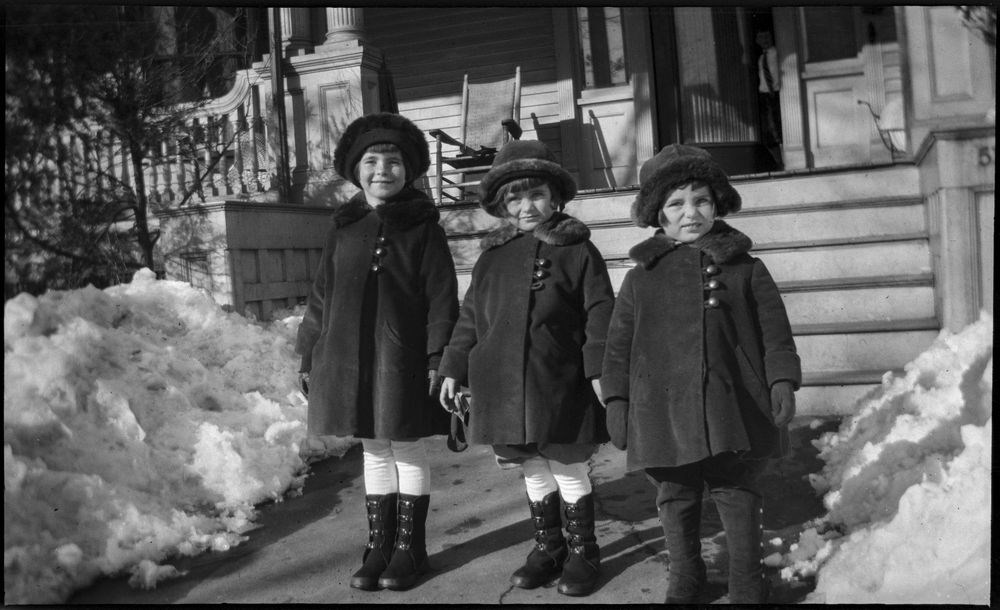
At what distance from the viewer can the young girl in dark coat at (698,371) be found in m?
2.31

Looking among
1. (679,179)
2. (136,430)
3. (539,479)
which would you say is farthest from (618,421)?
(136,430)

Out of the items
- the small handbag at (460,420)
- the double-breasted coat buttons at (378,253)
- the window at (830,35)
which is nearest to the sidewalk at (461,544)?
the small handbag at (460,420)

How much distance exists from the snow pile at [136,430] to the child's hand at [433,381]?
0.98 meters

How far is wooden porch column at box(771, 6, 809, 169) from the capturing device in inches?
257

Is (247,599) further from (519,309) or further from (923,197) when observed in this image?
(923,197)

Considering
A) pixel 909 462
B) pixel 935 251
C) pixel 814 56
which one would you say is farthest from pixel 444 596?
pixel 814 56

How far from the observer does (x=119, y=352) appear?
11.3 feet

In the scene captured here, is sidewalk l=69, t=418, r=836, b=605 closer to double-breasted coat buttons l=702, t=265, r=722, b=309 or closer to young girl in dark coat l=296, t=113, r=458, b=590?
young girl in dark coat l=296, t=113, r=458, b=590

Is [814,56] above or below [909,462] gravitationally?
above

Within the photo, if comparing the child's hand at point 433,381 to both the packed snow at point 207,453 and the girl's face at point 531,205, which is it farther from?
the packed snow at point 207,453

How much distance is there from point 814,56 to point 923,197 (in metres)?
3.17

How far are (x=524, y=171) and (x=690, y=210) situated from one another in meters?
0.56

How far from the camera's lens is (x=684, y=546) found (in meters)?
2.38

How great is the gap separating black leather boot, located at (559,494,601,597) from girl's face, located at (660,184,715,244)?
938 millimetres
